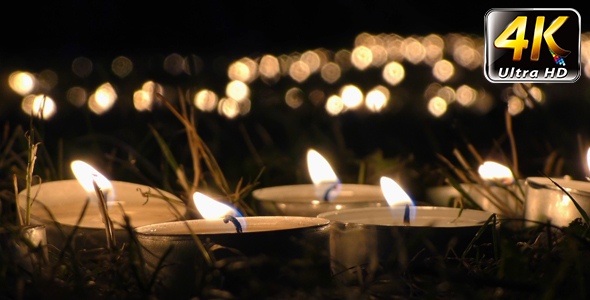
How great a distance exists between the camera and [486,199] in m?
1.20

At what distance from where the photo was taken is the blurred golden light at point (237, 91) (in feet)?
13.8

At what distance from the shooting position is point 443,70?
601 centimetres

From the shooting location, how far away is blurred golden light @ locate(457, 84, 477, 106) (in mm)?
3990

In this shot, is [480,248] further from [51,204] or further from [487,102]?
[487,102]

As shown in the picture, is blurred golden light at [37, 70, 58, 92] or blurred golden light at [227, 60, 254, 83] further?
blurred golden light at [227, 60, 254, 83]

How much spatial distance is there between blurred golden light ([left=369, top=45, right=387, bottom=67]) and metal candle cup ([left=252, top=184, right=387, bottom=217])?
5.63 m

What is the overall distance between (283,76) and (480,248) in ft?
16.5

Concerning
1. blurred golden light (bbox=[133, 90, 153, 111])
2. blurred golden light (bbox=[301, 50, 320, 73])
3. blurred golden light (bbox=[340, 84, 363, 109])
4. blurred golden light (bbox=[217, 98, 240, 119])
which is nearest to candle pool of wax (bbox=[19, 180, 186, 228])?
blurred golden light (bbox=[217, 98, 240, 119])

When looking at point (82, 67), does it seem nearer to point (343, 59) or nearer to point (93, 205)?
point (343, 59)

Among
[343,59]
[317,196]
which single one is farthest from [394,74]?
[317,196]

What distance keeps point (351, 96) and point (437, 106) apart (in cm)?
69

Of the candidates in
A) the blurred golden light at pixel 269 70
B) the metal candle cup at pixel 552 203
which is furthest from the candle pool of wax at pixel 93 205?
the blurred golden light at pixel 269 70

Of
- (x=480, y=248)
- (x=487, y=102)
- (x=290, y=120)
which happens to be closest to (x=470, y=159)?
(x=290, y=120)

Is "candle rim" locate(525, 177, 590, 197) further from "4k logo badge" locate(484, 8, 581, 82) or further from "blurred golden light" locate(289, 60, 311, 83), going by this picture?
"blurred golden light" locate(289, 60, 311, 83)
